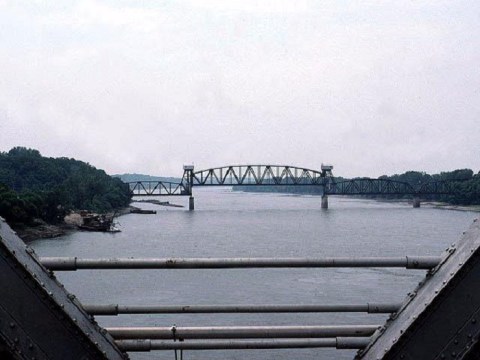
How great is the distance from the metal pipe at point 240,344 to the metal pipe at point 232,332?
4 centimetres

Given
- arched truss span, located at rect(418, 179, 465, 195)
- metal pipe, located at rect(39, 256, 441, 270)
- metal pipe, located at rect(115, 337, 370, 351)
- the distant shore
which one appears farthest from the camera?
arched truss span, located at rect(418, 179, 465, 195)

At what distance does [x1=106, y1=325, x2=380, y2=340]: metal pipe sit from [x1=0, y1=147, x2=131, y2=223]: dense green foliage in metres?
60.8

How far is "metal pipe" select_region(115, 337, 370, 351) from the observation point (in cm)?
386

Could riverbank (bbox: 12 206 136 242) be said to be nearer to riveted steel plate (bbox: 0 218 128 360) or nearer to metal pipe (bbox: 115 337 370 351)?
metal pipe (bbox: 115 337 370 351)

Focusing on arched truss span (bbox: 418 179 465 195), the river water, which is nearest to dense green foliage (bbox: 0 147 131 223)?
the river water

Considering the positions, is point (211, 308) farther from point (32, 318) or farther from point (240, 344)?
point (32, 318)

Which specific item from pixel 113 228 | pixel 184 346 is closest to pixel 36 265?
pixel 184 346

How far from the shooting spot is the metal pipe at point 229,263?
147 inches

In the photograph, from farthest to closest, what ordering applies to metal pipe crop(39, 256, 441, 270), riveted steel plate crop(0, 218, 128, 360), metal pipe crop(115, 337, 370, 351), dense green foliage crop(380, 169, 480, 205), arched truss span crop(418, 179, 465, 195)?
arched truss span crop(418, 179, 465, 195) → dense green foliage crop(380, 169, 480, 205) → metal pipe crop(115, 337, 370, 351) → metal pipe crop(39, 256, 441, 270) → riveted steel plate crop(0, 218, 128, 360)

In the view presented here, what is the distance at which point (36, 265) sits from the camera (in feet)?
11.0

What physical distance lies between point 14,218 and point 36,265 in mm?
60777

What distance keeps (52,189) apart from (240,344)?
82.3m

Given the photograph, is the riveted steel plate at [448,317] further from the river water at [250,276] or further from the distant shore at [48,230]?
the distant shore at [48,230]

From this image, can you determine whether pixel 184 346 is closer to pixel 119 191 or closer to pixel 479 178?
pixel 119 191
